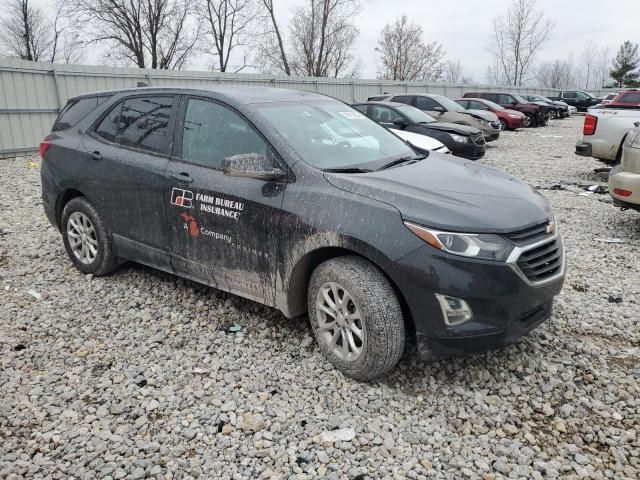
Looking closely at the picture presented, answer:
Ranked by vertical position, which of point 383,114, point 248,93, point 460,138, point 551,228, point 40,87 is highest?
point 40,87

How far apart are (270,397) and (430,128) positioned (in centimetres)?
978

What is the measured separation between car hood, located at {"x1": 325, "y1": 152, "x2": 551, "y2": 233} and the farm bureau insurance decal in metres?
0.68

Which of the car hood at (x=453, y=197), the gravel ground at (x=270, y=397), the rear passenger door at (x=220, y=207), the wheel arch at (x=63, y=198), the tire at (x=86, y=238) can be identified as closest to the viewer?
the gravel ground at (x=270, y=397)

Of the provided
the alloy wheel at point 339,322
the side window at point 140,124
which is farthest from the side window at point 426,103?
the alloy wheel at point 339,322

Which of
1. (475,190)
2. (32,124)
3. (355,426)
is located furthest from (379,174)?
(32,124)

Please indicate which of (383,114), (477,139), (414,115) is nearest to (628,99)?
(477,139)

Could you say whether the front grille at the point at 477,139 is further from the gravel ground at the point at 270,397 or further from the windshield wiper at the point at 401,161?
the windshield wiper at the point at 401,161

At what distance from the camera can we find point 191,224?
3.78 meters

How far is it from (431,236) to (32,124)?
40.2 feet

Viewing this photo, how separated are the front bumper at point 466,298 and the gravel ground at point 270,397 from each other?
427 millimetres

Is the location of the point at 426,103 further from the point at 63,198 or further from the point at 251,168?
the point at 251,168

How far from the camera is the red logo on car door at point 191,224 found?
375 cm

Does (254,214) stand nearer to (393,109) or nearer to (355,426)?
(355,426)

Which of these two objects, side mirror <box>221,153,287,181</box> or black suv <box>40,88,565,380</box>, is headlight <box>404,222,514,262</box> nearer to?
black suv <box>40,88,565,380</box>
